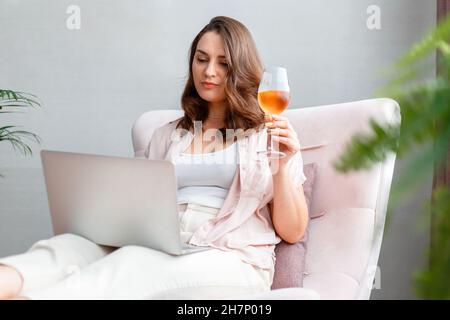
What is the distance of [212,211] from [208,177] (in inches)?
4.8

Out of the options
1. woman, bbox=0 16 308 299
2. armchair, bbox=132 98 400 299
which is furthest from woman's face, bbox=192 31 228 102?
armchair, bbox=132 98 400 299

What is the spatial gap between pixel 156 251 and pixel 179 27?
1743mm

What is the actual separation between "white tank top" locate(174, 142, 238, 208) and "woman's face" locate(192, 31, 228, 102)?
20cm

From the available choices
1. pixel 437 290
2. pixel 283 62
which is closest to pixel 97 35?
pixel 283 62

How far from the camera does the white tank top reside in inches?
80.4

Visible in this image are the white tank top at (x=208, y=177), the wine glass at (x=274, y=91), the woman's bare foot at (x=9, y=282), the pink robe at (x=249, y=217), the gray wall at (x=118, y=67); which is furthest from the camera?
the gray wall at (x=118, y=67)

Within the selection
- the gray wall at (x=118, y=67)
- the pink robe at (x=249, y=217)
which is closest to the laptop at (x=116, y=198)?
the pink robe at (x=249, y=217)

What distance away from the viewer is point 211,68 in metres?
2.16

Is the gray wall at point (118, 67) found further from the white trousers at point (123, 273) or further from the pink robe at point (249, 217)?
the white trousers at point (123, 273)

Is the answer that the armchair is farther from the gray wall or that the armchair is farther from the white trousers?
the gray wall

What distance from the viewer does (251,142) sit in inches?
83.3

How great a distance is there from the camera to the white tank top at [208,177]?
6.70ft

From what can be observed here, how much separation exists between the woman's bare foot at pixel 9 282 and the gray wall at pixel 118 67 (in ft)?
5.83
